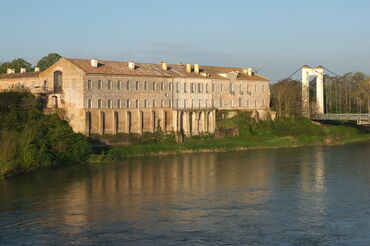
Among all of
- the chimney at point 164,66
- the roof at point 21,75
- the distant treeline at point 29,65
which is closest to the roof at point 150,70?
the chimney at point 164,66

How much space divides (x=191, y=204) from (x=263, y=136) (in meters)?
36.5

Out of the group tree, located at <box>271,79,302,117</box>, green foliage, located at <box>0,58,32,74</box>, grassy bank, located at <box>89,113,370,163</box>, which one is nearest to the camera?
grassy bank, located at <box>89,113,370,163</box>

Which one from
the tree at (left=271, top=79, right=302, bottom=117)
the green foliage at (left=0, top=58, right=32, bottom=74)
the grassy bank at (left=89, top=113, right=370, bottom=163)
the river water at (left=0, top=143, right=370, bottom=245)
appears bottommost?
the river water at (left=0, top=143, right=370, bottom=245)

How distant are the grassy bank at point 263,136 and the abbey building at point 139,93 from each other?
2347 mm

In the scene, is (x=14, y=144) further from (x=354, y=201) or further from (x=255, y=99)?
(x=255, y=99)

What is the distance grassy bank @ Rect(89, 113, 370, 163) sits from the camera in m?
59.0

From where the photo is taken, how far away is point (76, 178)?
1612 inches

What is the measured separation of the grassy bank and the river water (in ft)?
30.2

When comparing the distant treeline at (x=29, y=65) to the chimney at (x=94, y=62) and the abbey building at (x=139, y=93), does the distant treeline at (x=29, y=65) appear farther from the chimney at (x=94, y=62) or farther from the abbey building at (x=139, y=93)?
the chimney at (x=94, y=62)

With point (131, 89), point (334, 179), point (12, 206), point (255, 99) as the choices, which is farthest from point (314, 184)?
point (255, 99)

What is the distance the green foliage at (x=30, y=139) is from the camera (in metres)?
40.8

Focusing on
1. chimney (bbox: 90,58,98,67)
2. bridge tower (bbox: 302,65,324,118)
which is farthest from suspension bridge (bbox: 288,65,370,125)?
chimney (bbox: 90,58,98,67)

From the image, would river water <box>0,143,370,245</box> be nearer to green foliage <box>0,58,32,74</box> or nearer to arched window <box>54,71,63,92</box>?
arched window <box>54,71,63,92</box>

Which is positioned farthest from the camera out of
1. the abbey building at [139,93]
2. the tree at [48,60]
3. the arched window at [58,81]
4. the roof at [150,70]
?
the tree at [48,60]
